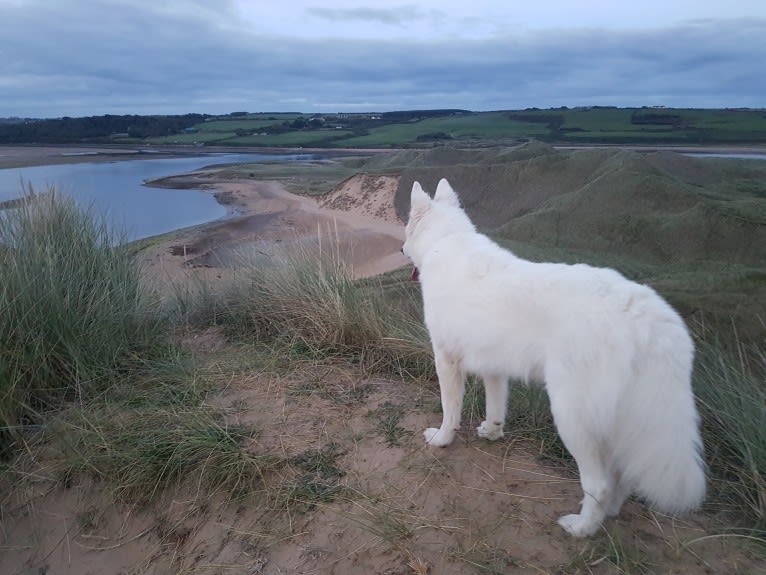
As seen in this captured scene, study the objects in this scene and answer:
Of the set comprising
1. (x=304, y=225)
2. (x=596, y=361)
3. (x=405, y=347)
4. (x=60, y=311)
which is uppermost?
(x=596, y=361)

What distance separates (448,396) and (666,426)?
4.84ft

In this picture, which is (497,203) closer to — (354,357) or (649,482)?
(354,357)

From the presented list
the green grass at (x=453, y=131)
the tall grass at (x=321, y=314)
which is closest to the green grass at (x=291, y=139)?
the green grass at (x=453, y=131)

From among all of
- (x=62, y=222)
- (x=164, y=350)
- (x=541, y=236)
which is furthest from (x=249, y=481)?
(x=541, y=236)

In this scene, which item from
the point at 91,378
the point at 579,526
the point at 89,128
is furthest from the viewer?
the point at 89,128

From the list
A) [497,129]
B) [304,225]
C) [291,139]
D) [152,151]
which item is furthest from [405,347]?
[291,139]

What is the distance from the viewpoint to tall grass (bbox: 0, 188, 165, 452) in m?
4.18

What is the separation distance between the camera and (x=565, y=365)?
99.6 inches

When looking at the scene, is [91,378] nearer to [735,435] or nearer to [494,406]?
[494,406]

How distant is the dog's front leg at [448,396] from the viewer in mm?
3500

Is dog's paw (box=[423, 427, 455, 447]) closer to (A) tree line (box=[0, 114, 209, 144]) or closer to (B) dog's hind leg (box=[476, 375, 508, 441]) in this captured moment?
(B) dog's hind leg (box=[476, 375, 508, 441])

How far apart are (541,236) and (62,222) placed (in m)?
9.59

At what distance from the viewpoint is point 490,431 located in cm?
378

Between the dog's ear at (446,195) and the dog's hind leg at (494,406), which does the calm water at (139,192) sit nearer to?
the dog's ear at (446,195)
